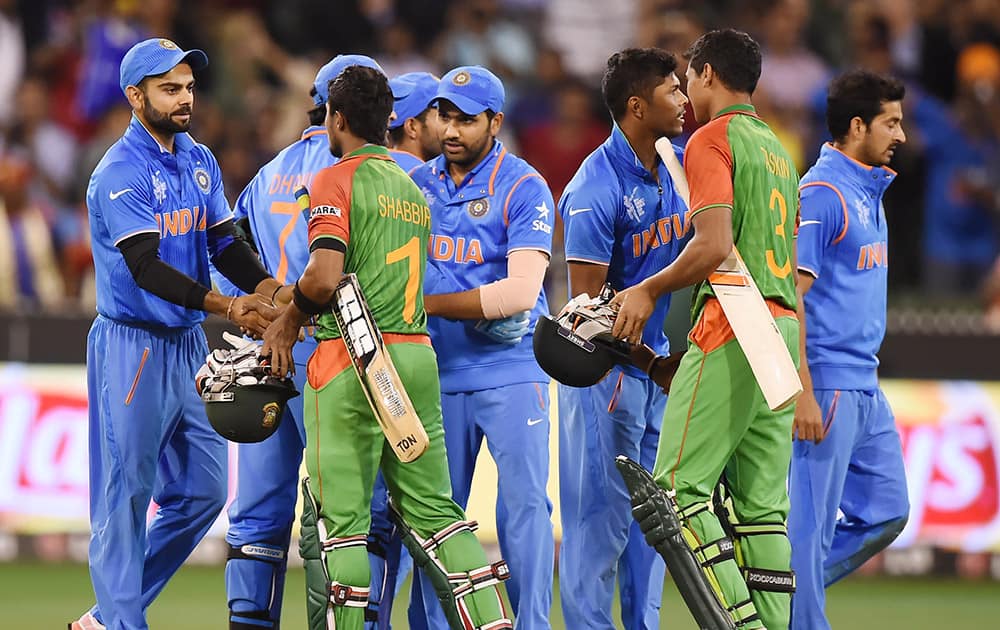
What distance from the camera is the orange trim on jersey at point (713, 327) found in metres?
6.16

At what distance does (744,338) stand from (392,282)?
1445mm

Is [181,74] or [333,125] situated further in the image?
[181,74]

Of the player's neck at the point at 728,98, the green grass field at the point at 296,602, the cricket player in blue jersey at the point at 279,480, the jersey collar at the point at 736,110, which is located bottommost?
the green grass field at the point at 296,602

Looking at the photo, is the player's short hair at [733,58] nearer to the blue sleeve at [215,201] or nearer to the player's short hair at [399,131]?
the player's short hair at [399,131]

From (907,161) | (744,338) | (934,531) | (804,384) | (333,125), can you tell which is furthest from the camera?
(907,161)

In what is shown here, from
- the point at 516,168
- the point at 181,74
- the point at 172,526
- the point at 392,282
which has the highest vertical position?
the point at 181,74

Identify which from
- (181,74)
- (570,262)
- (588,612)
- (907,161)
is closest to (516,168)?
(570,262)

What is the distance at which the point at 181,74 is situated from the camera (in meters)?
7.09

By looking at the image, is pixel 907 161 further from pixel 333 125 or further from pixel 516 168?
pixel 333 125

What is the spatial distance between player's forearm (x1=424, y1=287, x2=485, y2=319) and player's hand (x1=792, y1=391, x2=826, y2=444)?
59.9 inches

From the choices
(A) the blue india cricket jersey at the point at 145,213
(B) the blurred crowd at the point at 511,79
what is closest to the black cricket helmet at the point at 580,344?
(A) the blue india cricket jersey at the point at 145,213

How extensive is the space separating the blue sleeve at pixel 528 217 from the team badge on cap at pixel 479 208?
88 mm

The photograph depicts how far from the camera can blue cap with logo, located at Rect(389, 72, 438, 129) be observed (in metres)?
7.60

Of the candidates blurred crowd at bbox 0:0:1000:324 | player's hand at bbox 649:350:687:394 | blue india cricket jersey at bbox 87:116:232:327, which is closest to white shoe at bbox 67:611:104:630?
blue india cricket jersey at bbox 87:116:232:327
